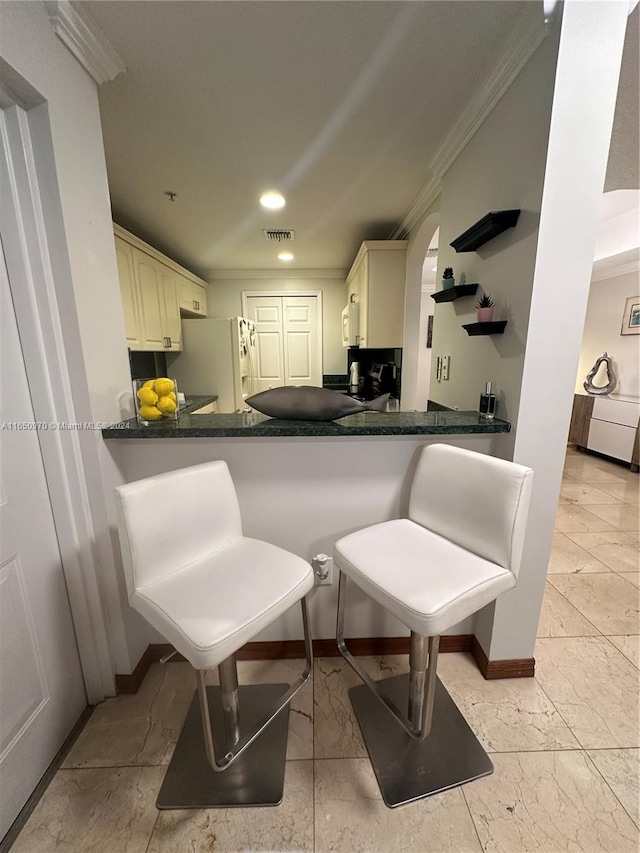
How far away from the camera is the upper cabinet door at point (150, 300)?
8.42 feet

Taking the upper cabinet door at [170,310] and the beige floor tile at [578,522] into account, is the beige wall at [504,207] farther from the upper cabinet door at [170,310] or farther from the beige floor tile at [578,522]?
the upper cabinet door at [170,310]

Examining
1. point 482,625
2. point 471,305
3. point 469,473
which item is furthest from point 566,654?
point 471,305

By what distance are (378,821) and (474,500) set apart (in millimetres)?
948

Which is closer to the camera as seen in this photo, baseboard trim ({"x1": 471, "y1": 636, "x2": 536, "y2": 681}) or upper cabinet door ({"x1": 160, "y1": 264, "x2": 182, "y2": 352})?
baseboard trim ({"x1": 471, "y1": 636, "x2": 536, "y2": 681})

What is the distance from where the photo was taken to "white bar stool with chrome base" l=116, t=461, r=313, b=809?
2.67 ft

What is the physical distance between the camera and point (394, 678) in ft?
4.44

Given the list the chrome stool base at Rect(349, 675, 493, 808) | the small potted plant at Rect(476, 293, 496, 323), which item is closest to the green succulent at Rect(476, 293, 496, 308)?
the small potted plant at Rect(476, 293, 496, 323)

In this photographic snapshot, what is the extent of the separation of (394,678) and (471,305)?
1.62m

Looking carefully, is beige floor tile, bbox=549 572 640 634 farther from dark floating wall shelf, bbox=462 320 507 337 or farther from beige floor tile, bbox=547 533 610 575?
dark floating wall shelf, bbox=462 320 507 337

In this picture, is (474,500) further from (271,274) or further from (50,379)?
(271,274)

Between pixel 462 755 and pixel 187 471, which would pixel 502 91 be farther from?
pixel 462 755

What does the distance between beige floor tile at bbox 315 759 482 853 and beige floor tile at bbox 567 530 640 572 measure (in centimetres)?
183

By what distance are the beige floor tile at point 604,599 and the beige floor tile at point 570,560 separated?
2.3 inches

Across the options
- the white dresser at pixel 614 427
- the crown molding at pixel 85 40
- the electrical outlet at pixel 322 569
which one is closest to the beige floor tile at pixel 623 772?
the electrical outlet at pixel 322 569
